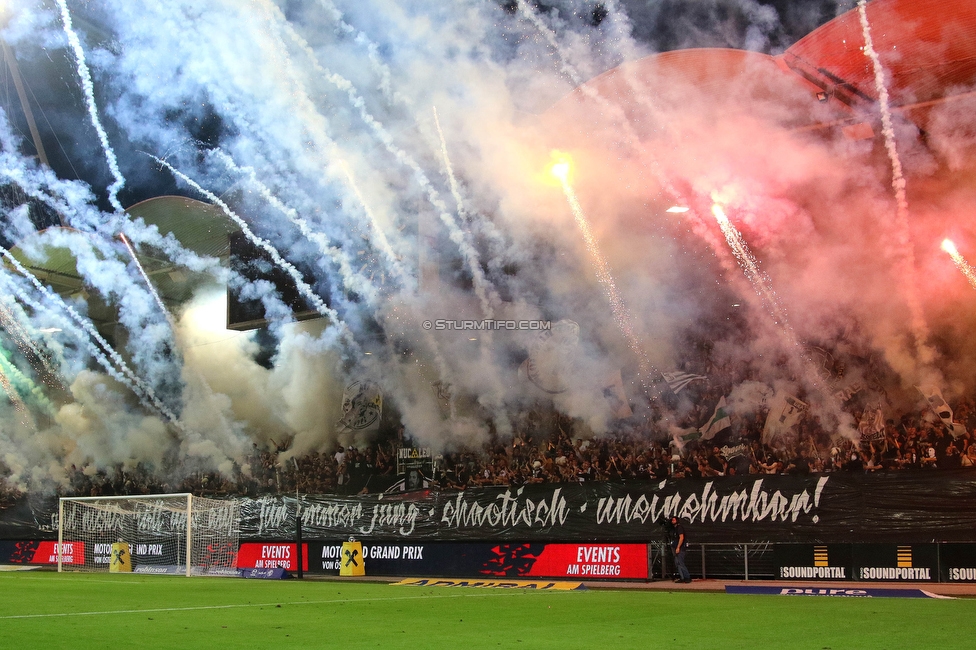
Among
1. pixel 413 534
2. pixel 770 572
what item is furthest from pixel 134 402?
pixel 770 572

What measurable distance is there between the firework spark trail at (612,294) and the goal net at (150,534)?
11.5m

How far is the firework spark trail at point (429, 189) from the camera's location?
2177 cm

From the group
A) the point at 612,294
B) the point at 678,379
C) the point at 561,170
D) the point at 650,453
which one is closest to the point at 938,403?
the point at 678,379

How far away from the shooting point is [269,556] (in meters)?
22.4

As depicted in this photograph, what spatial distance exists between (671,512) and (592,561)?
193 cm

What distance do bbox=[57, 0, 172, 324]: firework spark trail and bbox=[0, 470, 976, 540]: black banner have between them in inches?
465

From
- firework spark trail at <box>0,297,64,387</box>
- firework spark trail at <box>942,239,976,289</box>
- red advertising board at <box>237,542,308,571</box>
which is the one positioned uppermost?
firework spark trail at <box>0,297,64,387</box>

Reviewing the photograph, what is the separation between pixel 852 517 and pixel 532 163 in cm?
1091

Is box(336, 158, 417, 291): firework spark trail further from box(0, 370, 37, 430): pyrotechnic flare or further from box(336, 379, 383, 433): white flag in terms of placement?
box(0, 370, 37, 430): pyrotechnic flare

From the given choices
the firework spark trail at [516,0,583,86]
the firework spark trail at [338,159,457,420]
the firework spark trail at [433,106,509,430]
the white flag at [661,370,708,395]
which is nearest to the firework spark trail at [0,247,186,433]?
the firework spark trail at [338,159,457,420]

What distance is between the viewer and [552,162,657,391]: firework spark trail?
75.4 feet

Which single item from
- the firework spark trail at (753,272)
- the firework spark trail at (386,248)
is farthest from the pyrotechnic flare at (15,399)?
the firework spark trail at (753,272)

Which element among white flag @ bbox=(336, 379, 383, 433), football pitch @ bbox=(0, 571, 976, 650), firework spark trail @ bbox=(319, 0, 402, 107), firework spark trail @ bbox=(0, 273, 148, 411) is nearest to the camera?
football pitch @ bbox=(0, 571, 976, 650)

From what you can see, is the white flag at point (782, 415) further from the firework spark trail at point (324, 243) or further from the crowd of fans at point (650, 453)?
the firework spark trail at point (324, 243)
